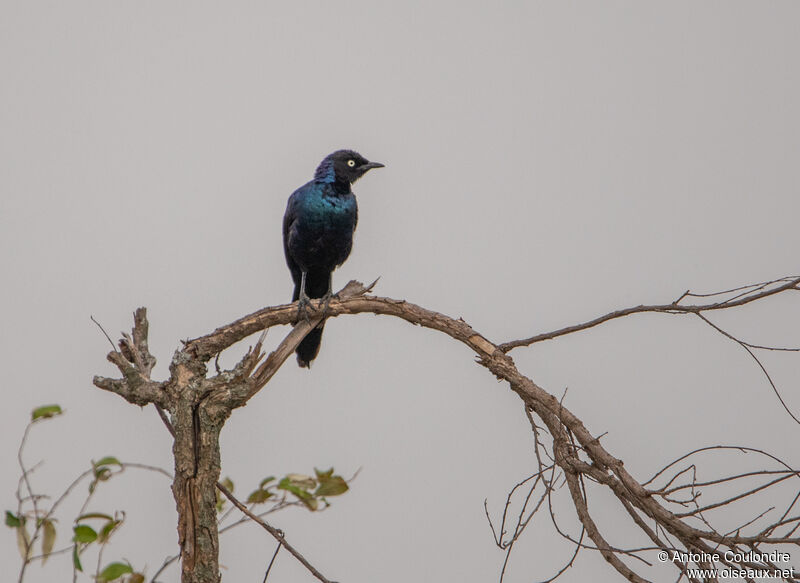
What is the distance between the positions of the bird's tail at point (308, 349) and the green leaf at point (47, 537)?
117 inches

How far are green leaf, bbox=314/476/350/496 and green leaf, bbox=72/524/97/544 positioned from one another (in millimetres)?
681

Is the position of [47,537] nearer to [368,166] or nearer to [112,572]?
[112,572]

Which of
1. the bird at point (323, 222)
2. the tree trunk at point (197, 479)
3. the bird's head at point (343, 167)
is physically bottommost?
the tree trunk at point (197, 479)

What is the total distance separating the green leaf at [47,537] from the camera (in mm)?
2432

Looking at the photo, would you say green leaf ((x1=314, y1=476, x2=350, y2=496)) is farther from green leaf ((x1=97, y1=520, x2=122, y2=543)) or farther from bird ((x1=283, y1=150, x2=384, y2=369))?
bird ((x1=283, y1=150, x2=384, y2=369))

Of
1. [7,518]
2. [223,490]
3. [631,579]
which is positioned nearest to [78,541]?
[7,518]

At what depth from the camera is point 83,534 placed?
7.71 feet

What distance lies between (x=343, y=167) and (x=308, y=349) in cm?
143

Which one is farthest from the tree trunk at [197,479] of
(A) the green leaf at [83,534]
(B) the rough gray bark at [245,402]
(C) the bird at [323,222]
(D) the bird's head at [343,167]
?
(D) the bird's head at [343,167]

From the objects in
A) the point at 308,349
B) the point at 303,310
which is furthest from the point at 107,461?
the point at 308,349

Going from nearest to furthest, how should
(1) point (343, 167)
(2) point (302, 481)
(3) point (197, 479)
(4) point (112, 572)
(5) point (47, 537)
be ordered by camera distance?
(4) point (112, 572) < (5) point (47, 537) < (2) point (302, 481) < (3) point (197, 479) < (1) point (343, 167)

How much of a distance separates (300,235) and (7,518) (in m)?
3.63

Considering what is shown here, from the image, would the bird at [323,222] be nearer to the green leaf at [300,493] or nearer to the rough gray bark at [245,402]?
the rough gray bark at [245,402]

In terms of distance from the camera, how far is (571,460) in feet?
11.5
